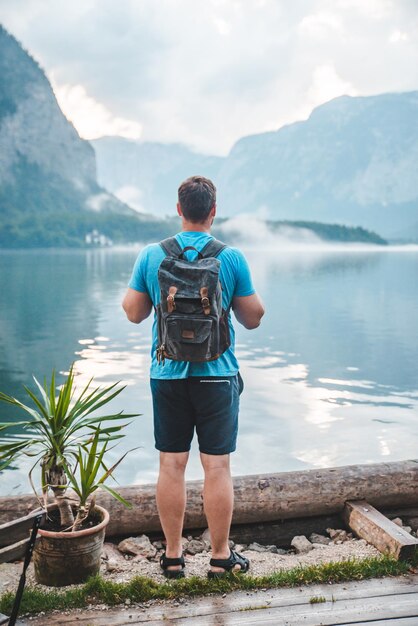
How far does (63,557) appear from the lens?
3693 mm

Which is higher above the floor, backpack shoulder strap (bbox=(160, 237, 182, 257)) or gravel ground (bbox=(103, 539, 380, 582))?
backpack shoulder strap (bbox=(160, 237, 182, 257))

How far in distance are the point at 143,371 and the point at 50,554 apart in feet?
54.6

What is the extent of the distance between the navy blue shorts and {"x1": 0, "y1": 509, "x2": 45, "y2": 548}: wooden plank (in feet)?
3.19

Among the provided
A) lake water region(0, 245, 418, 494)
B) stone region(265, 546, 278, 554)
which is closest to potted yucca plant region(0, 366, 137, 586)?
stone region(265, 546, 278, 554)

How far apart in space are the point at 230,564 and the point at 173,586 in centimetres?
37

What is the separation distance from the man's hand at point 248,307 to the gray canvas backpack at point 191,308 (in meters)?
0.20

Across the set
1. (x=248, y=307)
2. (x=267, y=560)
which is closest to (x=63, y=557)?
(x=267, y=560)

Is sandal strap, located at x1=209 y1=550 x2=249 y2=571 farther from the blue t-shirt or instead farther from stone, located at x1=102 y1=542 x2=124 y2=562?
the blue t-shirt

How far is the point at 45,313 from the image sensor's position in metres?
38.8

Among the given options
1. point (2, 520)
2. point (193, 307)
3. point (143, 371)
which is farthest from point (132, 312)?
point (143, 371)

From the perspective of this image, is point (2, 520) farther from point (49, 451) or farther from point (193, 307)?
point (193, 307)

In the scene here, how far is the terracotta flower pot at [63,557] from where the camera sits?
368cm

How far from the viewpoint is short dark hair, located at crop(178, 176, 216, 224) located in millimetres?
3604

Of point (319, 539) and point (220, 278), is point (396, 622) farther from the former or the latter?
point (220, 278)
